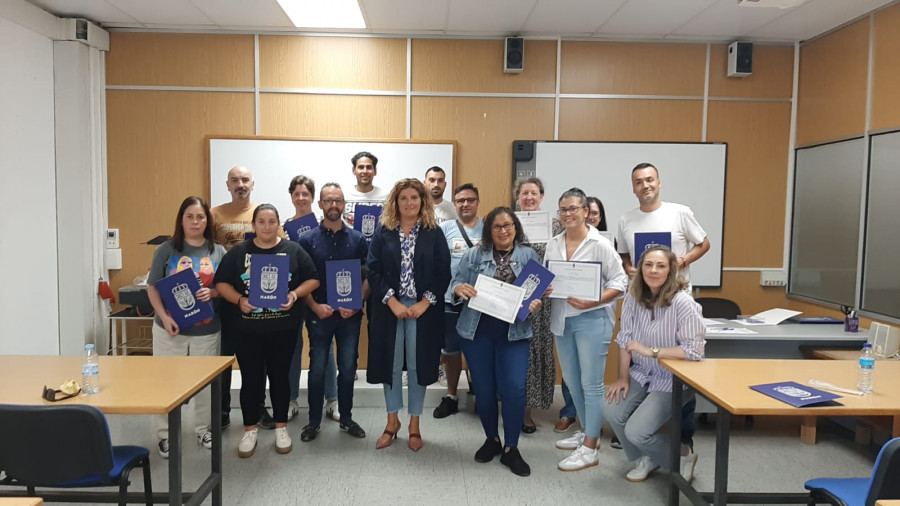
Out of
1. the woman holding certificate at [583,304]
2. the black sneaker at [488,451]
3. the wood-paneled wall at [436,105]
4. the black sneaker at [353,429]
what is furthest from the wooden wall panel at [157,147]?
the black sneaker at [488,451]

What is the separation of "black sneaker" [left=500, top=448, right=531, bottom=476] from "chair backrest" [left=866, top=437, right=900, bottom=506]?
169 centimetres

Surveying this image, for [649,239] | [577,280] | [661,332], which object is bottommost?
[661,332]

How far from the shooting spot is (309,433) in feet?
11.9

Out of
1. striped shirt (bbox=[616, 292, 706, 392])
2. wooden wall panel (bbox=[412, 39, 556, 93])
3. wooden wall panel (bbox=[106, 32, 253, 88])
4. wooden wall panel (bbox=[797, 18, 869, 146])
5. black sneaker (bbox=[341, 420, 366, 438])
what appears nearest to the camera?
striped shirt (bbox=[616, 292, 706, 392])

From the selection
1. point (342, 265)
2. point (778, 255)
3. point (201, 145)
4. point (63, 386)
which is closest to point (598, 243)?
point (342, 265)

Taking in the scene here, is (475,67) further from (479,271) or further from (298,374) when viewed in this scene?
(298,374)

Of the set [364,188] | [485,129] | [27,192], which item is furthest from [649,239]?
[27,192]

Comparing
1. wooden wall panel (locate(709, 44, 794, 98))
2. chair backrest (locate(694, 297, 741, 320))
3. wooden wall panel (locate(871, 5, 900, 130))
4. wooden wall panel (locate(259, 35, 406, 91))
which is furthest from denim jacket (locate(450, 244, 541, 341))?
wooden wall panel (locate(709, 44, 794, 98))

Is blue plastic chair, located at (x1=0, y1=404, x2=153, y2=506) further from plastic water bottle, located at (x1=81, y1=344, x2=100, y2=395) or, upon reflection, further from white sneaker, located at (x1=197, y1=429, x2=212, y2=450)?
white sneaker, located at (x1=197, y1=429, x2=212, y2=450)

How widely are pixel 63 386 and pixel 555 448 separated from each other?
2710mm

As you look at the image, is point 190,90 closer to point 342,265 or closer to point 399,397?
point 342,265

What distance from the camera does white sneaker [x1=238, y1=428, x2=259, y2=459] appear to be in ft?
11.1

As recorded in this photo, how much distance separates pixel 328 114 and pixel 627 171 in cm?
275

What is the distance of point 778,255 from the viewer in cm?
523
